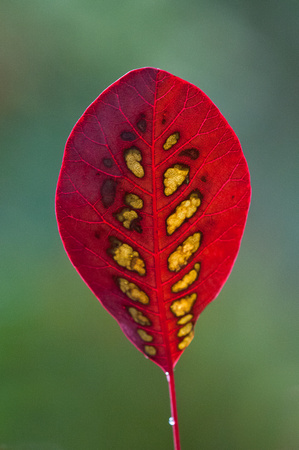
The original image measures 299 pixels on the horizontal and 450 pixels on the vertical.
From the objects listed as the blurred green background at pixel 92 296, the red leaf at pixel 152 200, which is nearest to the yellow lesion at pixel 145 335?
the red leaf at pixel 152 200

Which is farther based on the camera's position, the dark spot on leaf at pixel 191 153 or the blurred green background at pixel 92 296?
the blurred green background at pixel 92 296

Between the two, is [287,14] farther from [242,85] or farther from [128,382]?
[128,382]

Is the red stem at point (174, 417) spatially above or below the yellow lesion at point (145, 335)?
below

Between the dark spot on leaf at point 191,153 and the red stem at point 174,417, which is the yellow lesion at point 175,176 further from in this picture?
the red stem at point 174,417

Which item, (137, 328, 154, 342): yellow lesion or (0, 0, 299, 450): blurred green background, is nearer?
(137, 328, 154, 342): yellow lesion

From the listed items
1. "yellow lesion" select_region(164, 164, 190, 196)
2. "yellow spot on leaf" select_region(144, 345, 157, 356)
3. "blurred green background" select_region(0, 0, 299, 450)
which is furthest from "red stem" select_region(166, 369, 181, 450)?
"blurred green background" select_region(0, 0, 299, 450)

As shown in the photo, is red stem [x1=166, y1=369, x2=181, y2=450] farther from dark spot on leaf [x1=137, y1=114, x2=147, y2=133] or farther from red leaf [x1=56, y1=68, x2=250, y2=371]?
dark spot on leaf [x1=137, y1=114, x2=147, y2=133]
